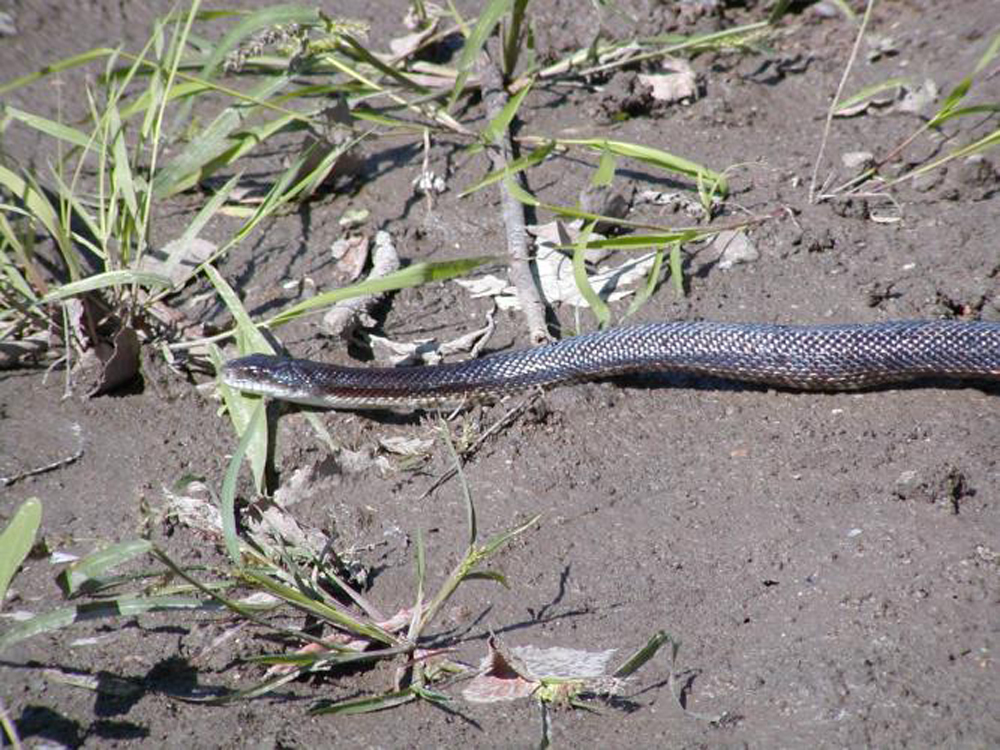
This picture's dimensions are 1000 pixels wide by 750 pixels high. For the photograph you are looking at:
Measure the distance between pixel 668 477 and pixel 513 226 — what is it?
1701mm

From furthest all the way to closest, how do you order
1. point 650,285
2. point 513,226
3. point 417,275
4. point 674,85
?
point 674,85, point 513,226, point 650,285, point 417,275

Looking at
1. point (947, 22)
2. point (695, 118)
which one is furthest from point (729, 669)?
point (947, 22)

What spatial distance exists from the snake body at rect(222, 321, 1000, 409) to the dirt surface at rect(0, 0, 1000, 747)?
0.12 meters

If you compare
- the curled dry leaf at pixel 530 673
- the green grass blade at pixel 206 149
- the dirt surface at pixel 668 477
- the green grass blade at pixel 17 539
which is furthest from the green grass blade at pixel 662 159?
the green grass blade at pixel 17 539

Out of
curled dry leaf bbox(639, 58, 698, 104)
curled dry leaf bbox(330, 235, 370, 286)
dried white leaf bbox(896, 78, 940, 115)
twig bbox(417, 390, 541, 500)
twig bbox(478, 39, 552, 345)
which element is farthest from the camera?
curled dry leaf bbox(639, 58, 698, 104)

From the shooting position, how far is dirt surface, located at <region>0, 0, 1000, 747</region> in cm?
332

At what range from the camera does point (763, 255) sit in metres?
5.16

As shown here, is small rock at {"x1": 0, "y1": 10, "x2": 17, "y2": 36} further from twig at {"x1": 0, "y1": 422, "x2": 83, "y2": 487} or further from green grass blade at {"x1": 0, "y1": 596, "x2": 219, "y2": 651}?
green grass blade at {"x1": 0, "y1": 596, "x2": 219, "y2": 651}

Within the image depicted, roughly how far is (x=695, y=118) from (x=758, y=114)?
367 mm

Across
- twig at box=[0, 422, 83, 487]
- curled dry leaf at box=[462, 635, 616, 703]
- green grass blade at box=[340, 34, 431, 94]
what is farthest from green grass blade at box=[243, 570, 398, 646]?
green grass blade at box=[340, 34, 431, 94]

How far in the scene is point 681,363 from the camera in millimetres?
4719

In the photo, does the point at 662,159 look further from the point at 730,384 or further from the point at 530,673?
the point at 530,673

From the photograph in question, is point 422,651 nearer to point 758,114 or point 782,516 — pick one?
point 782,516

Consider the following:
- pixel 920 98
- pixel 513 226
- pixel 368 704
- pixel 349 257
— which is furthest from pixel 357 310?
pixel 920 98
